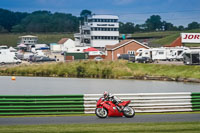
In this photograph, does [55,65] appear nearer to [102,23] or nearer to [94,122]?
[94,122]

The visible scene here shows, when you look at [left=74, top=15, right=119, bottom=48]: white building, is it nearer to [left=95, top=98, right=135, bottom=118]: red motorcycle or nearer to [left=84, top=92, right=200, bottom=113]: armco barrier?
[left=84, top=92, right=200, bottom=113]: armco barrier

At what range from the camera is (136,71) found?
58.0 m

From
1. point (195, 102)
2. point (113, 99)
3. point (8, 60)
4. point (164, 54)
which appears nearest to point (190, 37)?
point (164, 54)

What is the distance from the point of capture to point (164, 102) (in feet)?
67.6

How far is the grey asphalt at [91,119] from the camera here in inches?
699

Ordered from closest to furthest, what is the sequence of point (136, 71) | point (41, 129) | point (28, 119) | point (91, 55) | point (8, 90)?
point (41, 129) < point (28, 119) < point (8, 90) < point (136, 71) < point (91, 55)

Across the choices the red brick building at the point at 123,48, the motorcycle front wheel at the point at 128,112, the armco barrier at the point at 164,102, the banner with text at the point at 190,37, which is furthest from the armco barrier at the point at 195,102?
the red brick building at the point at 123,48

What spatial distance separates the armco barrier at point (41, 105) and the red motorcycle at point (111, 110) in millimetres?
1459

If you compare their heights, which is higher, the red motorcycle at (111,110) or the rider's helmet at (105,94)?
the rider's helmet at (105,94)

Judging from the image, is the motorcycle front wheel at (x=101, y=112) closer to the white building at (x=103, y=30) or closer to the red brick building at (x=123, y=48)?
the red brick building at (x=123, y=48)

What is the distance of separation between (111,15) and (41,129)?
120928 millimetres

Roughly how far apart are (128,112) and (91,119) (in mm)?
1764

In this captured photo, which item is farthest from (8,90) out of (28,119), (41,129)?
(41,129)

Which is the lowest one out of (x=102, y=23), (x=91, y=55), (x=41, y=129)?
(x=41, y=129)
